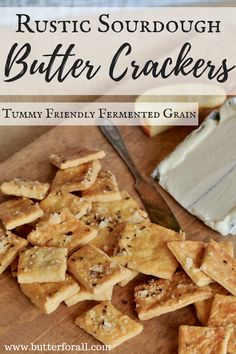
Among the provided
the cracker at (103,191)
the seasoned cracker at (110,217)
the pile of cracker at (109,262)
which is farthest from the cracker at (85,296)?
the cracker at (103,191)

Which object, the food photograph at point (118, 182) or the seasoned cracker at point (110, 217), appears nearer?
the food photograph at point (118, 182)

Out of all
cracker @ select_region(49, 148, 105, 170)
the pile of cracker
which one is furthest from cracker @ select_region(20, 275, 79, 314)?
cracker @ select_region(49, 148, 105, 170)

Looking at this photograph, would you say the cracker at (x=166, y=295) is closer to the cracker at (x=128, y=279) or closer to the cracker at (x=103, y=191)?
the cracker at (x=128, y=279)

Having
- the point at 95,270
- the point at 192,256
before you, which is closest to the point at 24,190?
the point at 95,270

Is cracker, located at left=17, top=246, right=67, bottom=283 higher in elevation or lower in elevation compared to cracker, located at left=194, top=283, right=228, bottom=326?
higher

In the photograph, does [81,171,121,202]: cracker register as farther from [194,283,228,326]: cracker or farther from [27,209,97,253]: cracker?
[194,283,228,326]: cracker

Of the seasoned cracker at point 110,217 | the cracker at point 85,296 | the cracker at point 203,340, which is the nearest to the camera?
the cracker at point 203,340

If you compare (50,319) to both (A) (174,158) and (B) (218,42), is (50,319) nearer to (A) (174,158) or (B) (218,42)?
(A) (174,158)
